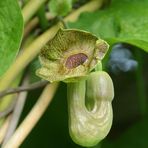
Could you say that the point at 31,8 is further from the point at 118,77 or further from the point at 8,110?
the point at 118,77

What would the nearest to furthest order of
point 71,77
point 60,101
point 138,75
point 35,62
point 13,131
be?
Result: point 71,77
point 13,131
point 35,62
point 60,101
point 138,75

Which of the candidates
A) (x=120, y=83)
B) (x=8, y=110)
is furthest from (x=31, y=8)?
(x=120, y=83)

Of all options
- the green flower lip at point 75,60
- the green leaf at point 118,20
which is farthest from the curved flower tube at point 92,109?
the green leaf at point 118,20

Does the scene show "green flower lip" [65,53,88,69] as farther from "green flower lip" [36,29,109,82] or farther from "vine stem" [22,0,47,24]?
"vine stem" [22,0,47,24]

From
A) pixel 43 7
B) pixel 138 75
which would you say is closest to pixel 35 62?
pixel 43 7

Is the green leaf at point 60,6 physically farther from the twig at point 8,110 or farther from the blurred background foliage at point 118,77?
the twig at point 8,110

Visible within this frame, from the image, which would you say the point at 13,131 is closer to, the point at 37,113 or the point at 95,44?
the point at 37,113
